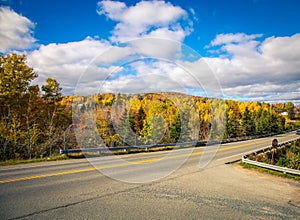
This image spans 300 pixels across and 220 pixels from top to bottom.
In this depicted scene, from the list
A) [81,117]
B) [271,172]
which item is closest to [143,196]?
[271,172]

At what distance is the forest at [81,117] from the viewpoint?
1681 cm

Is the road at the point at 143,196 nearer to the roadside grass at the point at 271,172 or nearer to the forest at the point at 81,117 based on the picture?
the roadside grass at the point at 271,172

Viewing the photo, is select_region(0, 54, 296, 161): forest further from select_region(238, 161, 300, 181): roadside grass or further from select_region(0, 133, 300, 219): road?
select_region(0, 133, 300, 219): road

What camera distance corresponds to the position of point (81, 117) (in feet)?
90.6

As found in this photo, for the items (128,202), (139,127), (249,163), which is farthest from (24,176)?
(139,127)

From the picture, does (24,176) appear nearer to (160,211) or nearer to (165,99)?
(160,211)

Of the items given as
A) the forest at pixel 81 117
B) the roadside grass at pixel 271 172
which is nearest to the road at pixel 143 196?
the roadside grass at pixel 271 172

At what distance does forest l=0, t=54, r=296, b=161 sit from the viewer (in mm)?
16812

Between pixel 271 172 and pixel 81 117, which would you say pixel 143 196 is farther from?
pixel 81 117

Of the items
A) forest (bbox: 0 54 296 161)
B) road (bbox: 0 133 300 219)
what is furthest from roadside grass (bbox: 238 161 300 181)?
forest (bbox: 0 54 296 161)

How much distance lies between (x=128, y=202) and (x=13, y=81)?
72.1 feet

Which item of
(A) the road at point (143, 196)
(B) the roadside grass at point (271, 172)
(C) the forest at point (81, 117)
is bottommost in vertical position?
(B) the roadside grass at point (271, 172)

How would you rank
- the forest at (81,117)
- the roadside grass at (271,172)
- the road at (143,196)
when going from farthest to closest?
the forest at (81,117) < the roadside grass at (271,172) < the road at (143,196)

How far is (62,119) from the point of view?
1228 inches
